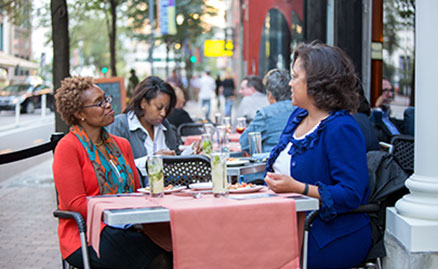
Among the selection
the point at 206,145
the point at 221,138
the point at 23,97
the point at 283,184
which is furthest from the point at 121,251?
the point at 23,97

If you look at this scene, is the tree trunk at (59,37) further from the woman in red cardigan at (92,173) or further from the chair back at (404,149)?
the woman in red cardigan at (92,173)

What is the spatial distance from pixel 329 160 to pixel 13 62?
10.7 meters

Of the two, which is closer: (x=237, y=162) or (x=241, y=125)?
(x=237, y=162)

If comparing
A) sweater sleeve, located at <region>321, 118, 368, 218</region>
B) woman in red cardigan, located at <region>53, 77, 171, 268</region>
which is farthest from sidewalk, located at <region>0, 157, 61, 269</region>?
sweater sleeve, located at <region>321, 118, 368, 218</region>

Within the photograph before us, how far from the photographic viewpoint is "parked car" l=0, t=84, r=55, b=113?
1163cm

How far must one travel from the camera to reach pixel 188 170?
14.3 feet

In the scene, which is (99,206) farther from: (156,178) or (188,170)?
(188,170)

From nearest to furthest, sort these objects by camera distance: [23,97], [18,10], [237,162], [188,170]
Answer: [188,170] → [237,162] → [18,10] → [23,97]

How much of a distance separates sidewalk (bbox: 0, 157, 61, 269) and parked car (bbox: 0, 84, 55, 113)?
141 centimetres

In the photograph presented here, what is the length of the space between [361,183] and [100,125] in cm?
168

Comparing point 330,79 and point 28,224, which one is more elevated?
point 330,79

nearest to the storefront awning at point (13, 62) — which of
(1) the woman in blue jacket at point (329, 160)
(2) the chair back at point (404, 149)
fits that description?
(2) the chair back at point (404, 149)

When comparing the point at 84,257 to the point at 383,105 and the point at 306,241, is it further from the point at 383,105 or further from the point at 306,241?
the point at 383,105

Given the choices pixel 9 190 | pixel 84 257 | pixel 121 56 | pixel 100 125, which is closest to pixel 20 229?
pixel 9 190
